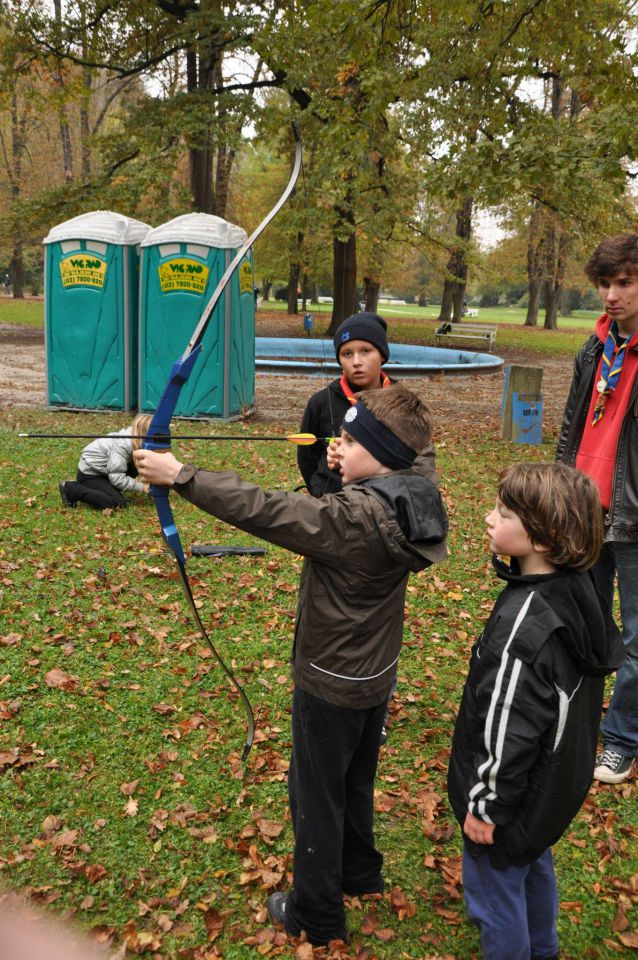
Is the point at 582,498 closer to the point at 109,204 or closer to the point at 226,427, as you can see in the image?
the point at 226,427

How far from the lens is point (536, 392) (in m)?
10.4

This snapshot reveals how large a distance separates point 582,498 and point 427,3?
369 inches

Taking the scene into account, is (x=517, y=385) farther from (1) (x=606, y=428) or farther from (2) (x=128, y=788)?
(2) (x=128, y=788)

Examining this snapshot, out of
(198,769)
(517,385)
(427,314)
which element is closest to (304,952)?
(198,769)

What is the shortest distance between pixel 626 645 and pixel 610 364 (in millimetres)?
1204

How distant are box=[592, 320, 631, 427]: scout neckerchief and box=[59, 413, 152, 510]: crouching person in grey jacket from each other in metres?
4.45

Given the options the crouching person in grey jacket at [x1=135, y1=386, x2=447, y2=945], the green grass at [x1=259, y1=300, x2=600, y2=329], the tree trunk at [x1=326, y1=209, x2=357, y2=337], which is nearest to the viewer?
the crouching person in grey jacket at [x1=135, y1=386, x2=447, y2=945]

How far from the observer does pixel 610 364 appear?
3166 mm

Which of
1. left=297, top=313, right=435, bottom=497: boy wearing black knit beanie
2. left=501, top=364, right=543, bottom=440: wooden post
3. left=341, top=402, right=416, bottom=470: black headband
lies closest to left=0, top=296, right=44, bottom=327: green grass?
left=501, top=364, right=543, bottom=440: wooden post

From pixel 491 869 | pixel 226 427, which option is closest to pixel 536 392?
pixel 226 427

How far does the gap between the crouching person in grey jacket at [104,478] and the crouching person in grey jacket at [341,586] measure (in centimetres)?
471

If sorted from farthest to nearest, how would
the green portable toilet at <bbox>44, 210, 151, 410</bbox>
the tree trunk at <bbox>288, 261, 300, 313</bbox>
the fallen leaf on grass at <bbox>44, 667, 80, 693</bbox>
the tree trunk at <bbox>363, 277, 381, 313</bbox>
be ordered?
1. the tree trunk at <bbox>288, 261, 300, 313</bbox>
2. the tree trunk at <bbox>363, 277, 381, 313</bbox>
3. the green portable toilet at <bbox>44, 210, 151, 410</bbox>
4. the fallen leaf on grass at <bbox>44, 667, 80, 693</bbox>

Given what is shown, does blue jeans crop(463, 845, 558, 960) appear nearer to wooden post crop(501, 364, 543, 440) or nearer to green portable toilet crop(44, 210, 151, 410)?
wooden post crop(501, 364, 543, 440)

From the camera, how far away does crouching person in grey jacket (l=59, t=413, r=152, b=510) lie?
6.75 m
